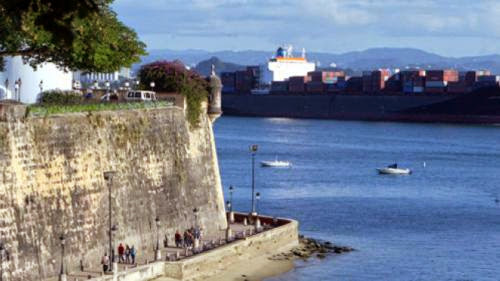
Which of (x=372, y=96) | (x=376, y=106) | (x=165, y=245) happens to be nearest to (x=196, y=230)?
(x=165, y=245)

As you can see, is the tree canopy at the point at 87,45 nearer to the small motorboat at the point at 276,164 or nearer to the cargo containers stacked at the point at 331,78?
the small motorboat at the point at 276,164

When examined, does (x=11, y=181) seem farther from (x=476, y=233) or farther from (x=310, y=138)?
(x=310, y=138)

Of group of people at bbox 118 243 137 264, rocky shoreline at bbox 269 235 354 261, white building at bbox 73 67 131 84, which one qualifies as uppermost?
white building at bbox 73 67 131 84

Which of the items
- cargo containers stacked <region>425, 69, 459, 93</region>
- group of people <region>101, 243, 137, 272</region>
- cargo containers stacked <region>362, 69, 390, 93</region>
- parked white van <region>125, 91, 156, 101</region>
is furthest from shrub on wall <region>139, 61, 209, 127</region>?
cargo containers stacked <region>362, 69, 390, 93</region>

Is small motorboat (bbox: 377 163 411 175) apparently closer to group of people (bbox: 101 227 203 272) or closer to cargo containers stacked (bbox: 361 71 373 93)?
Answer: group of people (bbox: 101 227 203 272)

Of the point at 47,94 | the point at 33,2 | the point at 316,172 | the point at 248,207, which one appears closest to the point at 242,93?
the point at 316,172

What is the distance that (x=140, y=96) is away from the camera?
31312 millimetres

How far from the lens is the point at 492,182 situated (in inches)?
2628

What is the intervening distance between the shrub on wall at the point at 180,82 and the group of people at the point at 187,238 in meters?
3.68

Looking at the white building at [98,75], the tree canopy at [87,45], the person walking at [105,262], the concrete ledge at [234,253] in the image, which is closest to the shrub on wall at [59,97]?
the white building at [98,75]

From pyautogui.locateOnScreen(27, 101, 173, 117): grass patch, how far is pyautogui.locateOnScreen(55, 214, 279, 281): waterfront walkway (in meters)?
3.12

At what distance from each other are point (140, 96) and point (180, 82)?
211 centimetres

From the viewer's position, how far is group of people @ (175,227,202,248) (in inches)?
1129

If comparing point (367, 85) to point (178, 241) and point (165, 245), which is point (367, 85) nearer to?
point (178, 241)
